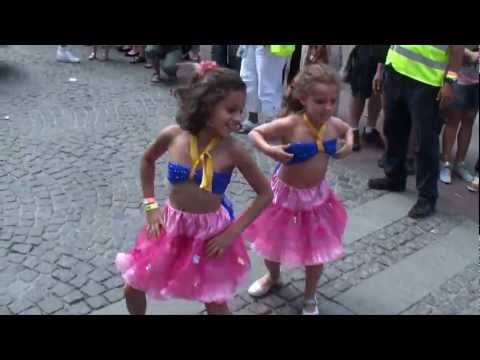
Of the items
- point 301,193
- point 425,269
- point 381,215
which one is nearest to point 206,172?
point 301,193

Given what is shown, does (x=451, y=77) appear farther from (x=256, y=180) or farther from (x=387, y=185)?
(x=256, y=180)

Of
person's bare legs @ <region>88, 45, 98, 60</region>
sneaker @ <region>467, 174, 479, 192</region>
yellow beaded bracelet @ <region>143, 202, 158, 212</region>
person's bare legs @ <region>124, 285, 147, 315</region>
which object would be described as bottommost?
sneaker @ <region>467, 174, 479, 192</region>

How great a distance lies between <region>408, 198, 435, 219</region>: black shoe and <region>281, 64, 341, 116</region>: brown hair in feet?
6.56

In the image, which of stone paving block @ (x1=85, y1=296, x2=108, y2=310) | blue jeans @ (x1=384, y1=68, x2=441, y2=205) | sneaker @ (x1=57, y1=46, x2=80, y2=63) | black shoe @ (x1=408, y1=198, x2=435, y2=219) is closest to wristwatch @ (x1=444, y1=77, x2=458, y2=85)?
blue jeans @ (x1=384, y1=68, x2=441, y2=205)

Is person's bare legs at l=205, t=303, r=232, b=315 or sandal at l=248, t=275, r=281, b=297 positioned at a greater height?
person's bare legs at l=205, t=303, r=232, b=315

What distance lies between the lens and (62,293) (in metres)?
3.48

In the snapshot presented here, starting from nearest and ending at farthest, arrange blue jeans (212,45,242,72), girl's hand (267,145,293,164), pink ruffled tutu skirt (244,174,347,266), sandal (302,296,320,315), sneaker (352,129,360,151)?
girl's hand (267,145,293,164), pink ruffled tutu skirt (244,174,347,266), sandal (302,296,320,315), sneaker (352,129,360,151), blue jeans (212,45,242,72)

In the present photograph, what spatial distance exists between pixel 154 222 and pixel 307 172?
3.18 feet

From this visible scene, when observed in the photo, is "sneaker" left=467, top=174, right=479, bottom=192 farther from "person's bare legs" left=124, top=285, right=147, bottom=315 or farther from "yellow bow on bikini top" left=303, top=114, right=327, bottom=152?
"person's bare legs" left=124, top=285, right=147, bottom=315

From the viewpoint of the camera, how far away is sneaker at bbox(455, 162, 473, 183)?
5730mm

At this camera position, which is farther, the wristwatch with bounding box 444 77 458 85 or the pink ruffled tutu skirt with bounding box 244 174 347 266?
the wristwatch with bounding box 444 77 458 85

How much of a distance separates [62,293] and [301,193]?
159 cm

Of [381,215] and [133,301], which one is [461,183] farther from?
[133,301]

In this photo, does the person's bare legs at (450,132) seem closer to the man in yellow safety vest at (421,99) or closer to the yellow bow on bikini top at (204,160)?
the man in yellow safety vest at (421,99)
